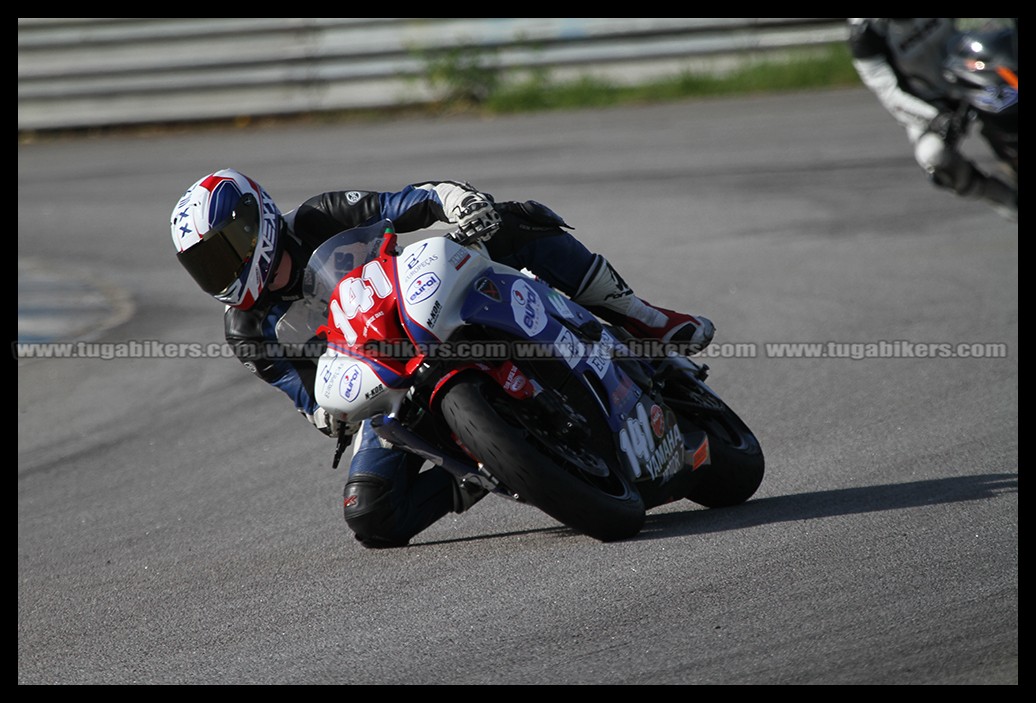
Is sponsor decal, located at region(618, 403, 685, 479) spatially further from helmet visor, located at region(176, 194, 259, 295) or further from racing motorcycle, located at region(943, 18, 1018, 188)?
racing motorcycle, located at region(943, 18, 1018, 188)

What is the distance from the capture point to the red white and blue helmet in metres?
4.18

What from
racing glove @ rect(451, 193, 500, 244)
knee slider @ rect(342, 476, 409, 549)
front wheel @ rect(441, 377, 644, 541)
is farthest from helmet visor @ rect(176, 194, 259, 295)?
front wheel @ rect(441, 377, 644, 541)

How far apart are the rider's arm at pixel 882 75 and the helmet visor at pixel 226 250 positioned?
19.0 feet

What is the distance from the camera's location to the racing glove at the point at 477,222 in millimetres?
4102

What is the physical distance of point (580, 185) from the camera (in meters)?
11.2

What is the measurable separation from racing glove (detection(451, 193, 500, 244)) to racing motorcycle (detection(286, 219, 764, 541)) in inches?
1.5

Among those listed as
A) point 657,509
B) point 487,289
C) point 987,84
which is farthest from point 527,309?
point 987,84

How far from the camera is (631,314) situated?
187 inches

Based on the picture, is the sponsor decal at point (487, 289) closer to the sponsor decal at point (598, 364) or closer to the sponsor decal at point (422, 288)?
the sponsor decal at point (422, 288)

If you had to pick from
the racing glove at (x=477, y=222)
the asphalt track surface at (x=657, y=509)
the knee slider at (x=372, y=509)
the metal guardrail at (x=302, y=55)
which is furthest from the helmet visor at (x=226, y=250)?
the metal guardrail at (x=302, y=55)

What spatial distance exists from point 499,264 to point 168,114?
40.0 ft

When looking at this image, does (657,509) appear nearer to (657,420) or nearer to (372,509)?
(657,420)
